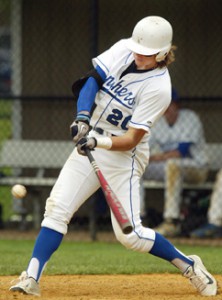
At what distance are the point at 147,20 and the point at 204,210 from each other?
5393mm

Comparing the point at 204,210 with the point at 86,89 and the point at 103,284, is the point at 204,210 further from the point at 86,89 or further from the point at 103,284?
the point at 86,89

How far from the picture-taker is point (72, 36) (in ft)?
38.3

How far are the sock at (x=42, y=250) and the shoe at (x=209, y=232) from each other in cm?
469

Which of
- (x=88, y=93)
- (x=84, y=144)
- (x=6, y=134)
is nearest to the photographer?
(x=84, y=144)

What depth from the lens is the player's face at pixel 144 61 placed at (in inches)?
227

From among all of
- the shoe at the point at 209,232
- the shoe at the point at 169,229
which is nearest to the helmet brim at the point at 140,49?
the shoe at the point at 169,229

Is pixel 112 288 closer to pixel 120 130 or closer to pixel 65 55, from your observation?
pixel 120 130

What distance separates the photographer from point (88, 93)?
5.73 m

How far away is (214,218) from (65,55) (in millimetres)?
2986

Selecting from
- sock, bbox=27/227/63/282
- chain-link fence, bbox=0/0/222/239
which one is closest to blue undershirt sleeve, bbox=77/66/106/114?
sock, bbox=27/227/63/282

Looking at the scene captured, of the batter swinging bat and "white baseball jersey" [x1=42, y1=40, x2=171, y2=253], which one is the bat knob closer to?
the batter swinging bat

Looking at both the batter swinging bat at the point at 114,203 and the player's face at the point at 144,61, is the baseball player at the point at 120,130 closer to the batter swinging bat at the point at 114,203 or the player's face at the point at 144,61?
the player's face at the point at 144,61

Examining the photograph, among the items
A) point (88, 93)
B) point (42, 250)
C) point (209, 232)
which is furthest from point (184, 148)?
point (42, 250)

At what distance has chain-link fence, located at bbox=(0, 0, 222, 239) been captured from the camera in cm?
1130
